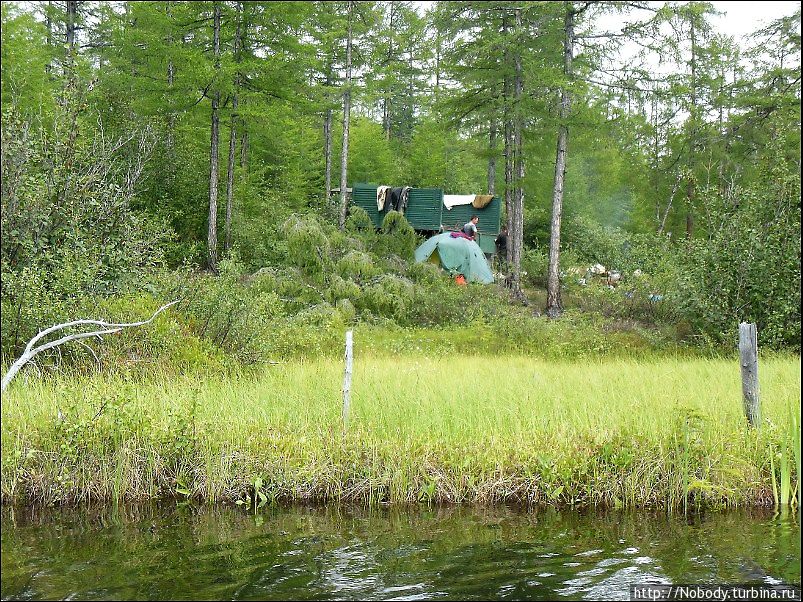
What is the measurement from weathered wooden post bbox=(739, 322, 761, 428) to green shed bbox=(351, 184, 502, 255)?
71.0 feet

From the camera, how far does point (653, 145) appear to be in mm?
28828

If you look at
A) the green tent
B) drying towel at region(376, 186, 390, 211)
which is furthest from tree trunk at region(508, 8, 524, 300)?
drying towel at region(376, 186, 390, 211)

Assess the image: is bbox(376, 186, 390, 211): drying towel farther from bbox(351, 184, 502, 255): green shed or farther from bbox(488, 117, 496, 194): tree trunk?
bbox(488, 117, 496, 194): tree trunk

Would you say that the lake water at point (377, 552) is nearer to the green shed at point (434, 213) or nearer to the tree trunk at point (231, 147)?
the tree trunk at point (231, 147)

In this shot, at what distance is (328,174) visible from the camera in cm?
3078

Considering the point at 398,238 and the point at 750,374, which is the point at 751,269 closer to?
the point at 750,374

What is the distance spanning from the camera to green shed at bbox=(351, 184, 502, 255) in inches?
1150

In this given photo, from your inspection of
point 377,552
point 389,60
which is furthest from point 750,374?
point 389,60

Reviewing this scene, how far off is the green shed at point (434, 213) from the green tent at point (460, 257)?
3007 mm

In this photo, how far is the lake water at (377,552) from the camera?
491 cm

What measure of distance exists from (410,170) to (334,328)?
2214 cm

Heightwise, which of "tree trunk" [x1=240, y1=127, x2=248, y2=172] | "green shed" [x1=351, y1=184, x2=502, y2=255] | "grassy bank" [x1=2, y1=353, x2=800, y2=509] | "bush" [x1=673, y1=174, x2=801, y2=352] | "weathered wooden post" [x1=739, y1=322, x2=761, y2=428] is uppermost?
"tree trunk" [x1=240, y1=127, x2=248, y2=172]

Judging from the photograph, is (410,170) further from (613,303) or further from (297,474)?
(297,474)

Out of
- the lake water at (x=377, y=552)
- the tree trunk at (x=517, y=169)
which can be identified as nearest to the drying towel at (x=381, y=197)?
the tree trunk at (x=517, y=169)
